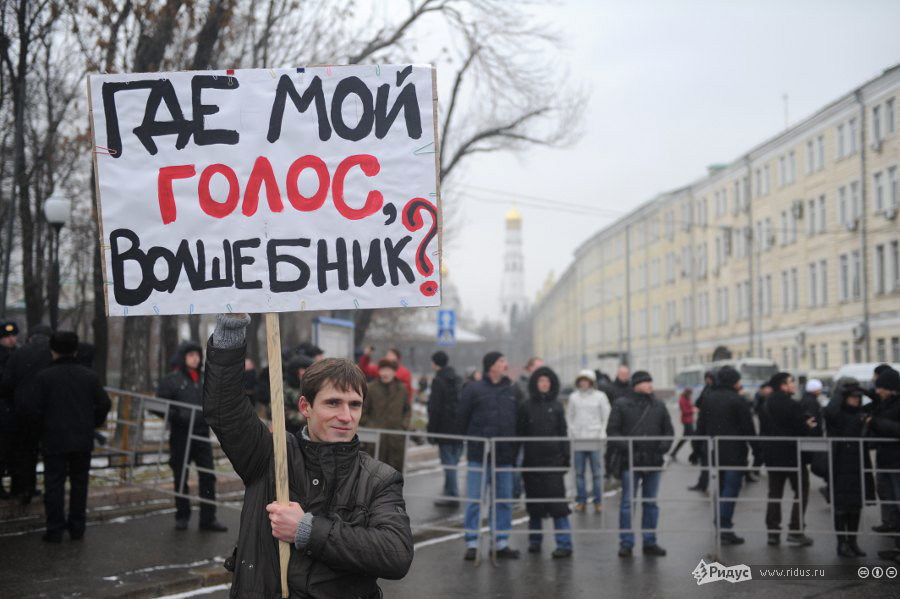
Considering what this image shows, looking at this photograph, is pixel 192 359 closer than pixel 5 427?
No

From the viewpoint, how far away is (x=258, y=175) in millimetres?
4469

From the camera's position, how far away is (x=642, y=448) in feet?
37.4

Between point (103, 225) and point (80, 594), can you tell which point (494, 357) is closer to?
point (80, 594)

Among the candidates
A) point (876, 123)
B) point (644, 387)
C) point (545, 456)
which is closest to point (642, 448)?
point (644, 387)

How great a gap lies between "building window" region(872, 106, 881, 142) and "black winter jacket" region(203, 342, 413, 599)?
152 ft

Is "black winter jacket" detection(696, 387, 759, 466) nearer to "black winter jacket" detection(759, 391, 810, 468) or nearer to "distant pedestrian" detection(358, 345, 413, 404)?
"black winter jacket" detection(759, 391, 810, 468)

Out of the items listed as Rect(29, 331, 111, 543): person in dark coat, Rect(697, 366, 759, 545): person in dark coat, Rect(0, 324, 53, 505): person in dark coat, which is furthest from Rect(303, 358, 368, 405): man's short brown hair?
Rect(697, 366, 759, 545): person in dark coat

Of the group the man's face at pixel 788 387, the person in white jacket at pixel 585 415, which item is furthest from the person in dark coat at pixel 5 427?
the man's face at pixel 788 387

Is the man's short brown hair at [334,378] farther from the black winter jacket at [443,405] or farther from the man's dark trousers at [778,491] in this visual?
the black winter jacket at [443,405]

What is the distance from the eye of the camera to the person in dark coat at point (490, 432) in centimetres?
1096

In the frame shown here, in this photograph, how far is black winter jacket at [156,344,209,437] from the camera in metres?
11.5

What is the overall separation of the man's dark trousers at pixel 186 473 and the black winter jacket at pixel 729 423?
5.65m

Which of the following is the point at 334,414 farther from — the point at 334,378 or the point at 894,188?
the point at 894,188

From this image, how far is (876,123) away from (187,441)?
41689 millimetres
